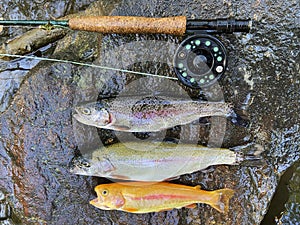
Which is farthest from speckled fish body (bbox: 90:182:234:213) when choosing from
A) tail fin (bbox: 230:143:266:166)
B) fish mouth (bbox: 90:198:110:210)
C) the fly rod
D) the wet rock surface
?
the fly rod

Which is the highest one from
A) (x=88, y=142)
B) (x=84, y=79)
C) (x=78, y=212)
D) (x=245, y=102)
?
(x=84, y=79)

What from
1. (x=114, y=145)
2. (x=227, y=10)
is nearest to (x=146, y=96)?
(x=114, y=145)

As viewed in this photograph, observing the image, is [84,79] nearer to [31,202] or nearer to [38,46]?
[38,46]

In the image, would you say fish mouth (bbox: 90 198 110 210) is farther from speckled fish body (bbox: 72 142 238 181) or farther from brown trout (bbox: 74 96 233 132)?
brown trout (bbox: 74 96 233 132)

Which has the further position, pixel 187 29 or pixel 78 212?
pixel 78 212

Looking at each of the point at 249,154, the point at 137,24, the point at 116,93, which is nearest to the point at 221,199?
the point at 249,154

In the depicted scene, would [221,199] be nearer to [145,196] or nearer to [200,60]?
[145,196]
